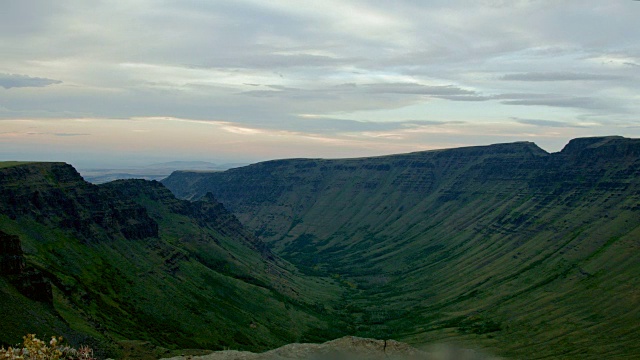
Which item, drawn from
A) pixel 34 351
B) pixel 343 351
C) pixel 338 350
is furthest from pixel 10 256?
pixel 343 351

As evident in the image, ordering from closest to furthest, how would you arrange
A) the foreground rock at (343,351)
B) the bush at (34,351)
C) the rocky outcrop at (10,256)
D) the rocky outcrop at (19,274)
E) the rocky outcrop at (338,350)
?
the bush at (34,351) → the foreground rock at (343,351) → the rocky outcrop at (338,350) → the rocky outcrop at (19,274) → the rocky outcrop at (10,256)

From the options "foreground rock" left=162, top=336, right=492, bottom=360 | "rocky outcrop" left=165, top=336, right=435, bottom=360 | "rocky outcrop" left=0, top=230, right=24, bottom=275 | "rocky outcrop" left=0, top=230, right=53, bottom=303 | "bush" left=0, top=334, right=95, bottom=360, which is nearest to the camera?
Result: "bush" left=0, top=334, right=95, bottom=360

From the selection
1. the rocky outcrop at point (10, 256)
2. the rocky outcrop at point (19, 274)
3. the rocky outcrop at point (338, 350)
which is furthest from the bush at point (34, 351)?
the rocky outcrop at point (10, 256)

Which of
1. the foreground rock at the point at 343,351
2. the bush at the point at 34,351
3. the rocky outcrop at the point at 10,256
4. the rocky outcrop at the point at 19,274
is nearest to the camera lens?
the bush at the point at 34,351

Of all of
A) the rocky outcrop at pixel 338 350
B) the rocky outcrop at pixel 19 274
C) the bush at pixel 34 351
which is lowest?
the rocky outcrop at pixel 19 274

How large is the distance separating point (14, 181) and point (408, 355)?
194 metres

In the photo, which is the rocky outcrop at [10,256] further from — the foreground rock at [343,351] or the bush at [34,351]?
the bush at [34,351]

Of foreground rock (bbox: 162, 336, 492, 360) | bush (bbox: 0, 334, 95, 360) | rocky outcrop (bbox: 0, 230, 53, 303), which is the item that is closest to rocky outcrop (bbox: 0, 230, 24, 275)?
rocky outcrop (bbox: 0, 230, 53, 303)

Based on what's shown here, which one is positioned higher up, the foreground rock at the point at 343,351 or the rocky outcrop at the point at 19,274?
the foreground rock at the point at 343,351

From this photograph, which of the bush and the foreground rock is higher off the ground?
the bush

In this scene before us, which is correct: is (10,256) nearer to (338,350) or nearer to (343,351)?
(338,350)

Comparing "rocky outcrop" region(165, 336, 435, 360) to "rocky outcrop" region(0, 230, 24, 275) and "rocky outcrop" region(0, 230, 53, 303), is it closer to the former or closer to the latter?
"rocky outcrop" region(0, 230, 53, 303)

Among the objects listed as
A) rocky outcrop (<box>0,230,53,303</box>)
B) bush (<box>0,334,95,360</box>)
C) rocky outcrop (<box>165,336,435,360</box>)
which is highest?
bush (<box>0,334,95,360</box>)

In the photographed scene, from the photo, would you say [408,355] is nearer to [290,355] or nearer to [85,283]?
[290,355]
